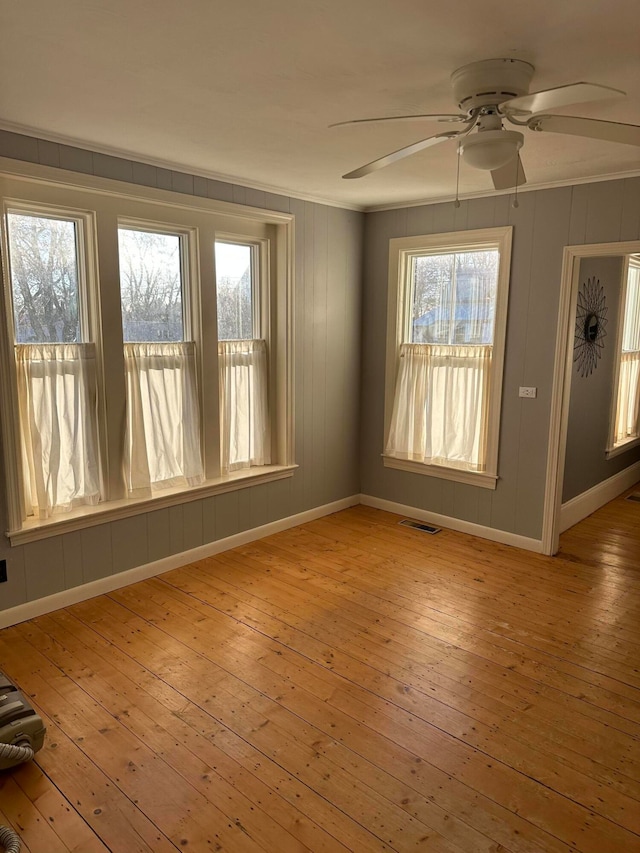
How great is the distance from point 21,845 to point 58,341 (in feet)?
8.18

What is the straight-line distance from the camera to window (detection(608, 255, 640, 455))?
5.79 meters

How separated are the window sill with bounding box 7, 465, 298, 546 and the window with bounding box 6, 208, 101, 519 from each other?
0.30 feet

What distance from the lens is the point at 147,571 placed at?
4.08 m

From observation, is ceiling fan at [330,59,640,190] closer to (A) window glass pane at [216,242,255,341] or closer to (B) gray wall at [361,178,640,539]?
(B) gray wall at [361,178,640,539]

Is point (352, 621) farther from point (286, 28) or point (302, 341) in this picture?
point (286, 28)

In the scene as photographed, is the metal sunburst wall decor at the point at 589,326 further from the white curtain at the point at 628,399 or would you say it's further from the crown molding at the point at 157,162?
the crown molding at the point at 157,162

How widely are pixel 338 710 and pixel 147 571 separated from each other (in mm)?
1847

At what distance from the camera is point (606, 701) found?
9.28 ft

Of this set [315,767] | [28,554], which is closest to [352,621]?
[315,767]

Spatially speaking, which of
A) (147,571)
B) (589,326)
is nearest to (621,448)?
(589,326)

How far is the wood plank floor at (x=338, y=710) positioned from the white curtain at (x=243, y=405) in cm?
85

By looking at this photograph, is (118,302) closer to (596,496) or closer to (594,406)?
(594,406)

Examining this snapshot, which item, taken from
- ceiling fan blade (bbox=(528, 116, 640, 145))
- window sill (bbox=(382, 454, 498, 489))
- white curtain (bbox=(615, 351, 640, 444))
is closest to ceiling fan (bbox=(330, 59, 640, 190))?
ceiling fan blade (bbox=(528, 116, 640, 145))

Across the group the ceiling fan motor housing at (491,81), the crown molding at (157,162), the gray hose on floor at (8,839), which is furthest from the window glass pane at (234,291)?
the gray hose on floor at (8,839)
